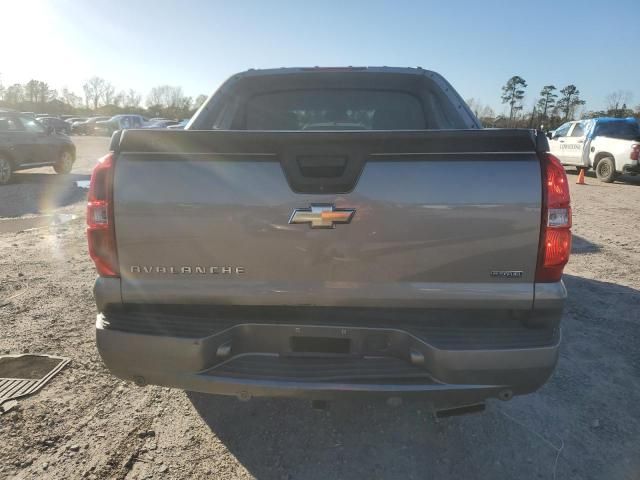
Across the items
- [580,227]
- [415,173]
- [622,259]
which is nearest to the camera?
[415,173]

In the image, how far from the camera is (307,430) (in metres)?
2.69

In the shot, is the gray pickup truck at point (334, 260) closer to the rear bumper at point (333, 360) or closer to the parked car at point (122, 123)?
the rear bumper at point (333, 360)

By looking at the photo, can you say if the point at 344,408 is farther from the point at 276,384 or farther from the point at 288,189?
the point at 288,189

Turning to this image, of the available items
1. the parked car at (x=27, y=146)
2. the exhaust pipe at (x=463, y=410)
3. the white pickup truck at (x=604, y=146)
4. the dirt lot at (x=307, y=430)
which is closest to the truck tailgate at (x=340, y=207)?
the exhaust pipe at (x=463, y=410)

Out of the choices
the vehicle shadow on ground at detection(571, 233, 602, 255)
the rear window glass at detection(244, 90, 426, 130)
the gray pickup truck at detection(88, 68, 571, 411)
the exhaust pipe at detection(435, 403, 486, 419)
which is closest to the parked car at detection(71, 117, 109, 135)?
the vehicle shadow on ground at detection(571, 233, 602, 255)

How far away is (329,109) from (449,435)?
259cm

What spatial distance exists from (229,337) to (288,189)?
73 centimetres

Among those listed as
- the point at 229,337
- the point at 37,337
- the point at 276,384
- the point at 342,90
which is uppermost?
the point at 342,90

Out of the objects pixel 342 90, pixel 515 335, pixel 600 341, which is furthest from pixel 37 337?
pixel 600 341

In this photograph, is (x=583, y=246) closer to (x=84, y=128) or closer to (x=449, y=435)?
(x=449, y=435)

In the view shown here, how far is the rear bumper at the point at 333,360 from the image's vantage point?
2018 millimetres

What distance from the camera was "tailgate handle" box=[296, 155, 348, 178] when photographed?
202 cm

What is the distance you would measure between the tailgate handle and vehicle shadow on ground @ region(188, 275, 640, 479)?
1.03 m

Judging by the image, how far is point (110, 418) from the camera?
2.74 metres
